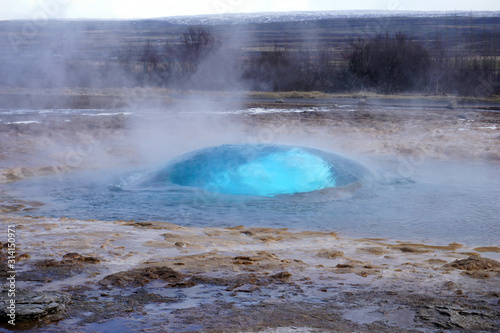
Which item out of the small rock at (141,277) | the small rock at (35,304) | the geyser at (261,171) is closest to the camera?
the small rock at (35,304)

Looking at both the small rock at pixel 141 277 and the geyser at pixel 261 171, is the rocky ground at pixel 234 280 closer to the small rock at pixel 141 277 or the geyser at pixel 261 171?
the small rock at pixel 141 277

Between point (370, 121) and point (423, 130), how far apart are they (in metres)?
1.43

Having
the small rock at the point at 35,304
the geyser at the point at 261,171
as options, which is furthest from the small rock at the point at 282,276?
the geyser at the point at 261,171

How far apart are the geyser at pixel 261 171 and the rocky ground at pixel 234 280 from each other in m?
1.28

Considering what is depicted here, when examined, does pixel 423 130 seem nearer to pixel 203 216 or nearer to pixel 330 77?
pixel 203 216

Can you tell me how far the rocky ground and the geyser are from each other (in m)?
1.28

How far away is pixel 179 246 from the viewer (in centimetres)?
391

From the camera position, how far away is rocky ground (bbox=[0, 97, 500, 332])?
255 centimetres

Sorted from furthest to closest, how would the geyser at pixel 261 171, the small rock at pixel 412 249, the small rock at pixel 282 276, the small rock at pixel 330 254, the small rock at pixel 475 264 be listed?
the geyser at pixel 261 171 < the small rock at pixel 412 249 < the small rock at pixel 330 254 < the small rock at pixel 475 264 < the small rock at pixel 282 276

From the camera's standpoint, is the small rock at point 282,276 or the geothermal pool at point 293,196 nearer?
the small rock at point 282,276

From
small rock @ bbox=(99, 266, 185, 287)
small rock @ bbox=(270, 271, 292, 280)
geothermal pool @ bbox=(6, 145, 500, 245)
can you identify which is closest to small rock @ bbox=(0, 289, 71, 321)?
small rock @ bbox=(99, 266, 185, 287)

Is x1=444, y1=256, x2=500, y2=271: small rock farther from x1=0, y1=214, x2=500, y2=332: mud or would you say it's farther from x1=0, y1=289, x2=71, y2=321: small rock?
x1=0, y1=289, x2=71, y2=321: small rock

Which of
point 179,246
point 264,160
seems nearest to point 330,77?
point 264,160

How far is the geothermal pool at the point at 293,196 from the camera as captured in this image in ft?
15.6
